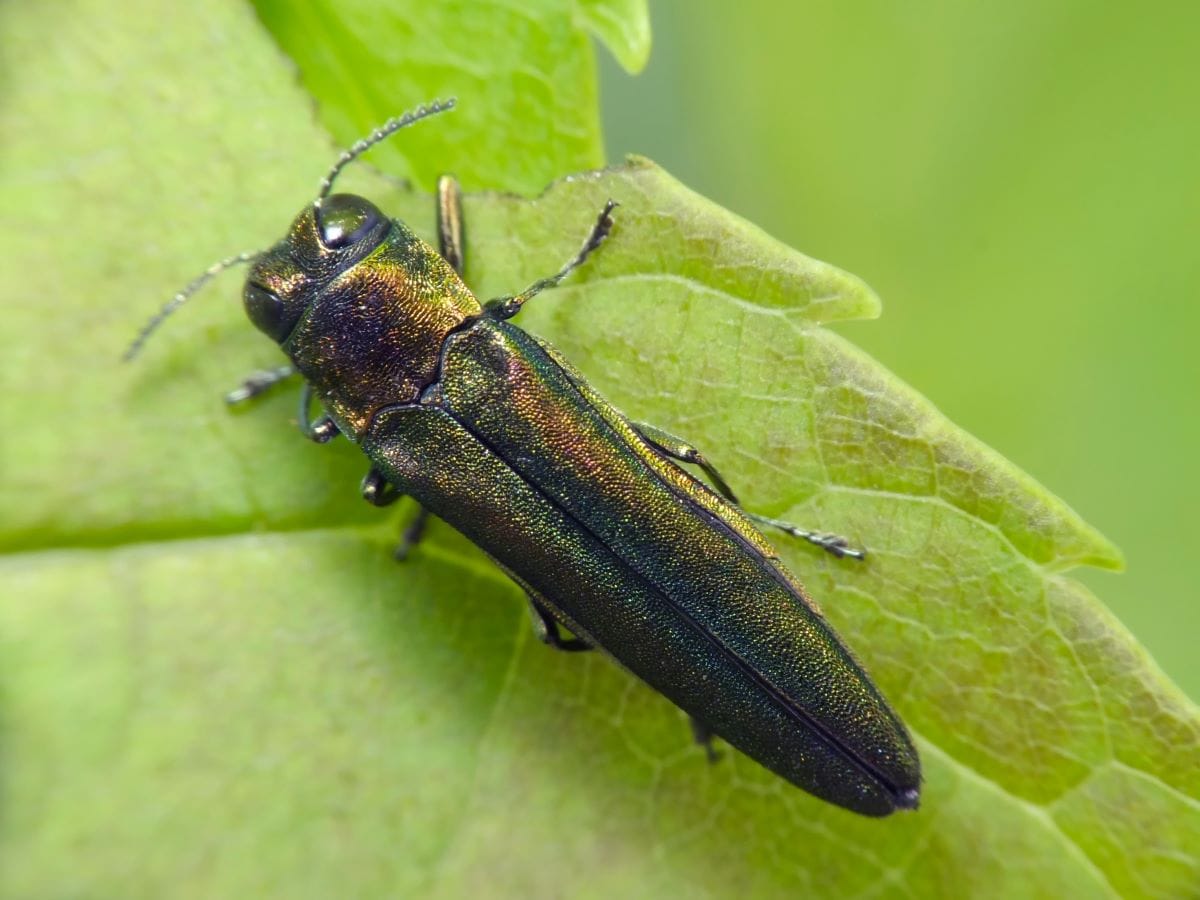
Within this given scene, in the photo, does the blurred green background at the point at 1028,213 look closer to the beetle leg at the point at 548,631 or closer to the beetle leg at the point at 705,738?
the beetle leg at the point at 705,738

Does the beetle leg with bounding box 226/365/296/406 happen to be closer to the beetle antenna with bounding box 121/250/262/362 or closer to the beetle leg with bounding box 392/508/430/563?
the beetle antenna with bounding box 121/250/262/362

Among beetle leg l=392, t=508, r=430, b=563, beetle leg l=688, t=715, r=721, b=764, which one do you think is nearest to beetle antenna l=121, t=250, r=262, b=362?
beetle leg l=392, t=508, r=430, b=563

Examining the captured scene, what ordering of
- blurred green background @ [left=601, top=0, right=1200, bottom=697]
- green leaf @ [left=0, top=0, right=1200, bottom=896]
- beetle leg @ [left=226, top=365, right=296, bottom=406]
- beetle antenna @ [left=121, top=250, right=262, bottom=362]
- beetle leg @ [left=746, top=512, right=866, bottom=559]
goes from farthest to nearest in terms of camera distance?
blurred green background @ [left=601, top=0, right=1200, bottom=697] → beetle leg @ [left=226, top=365, right=296, bottom=406] → beetle antenna @ [left=121, top=250, right=262, bottom=362] → beetle leg @ [left=746, top=512, right=866, bottom=559] → green leaf @ [left=0, top=0, right=1200, bottom=896]

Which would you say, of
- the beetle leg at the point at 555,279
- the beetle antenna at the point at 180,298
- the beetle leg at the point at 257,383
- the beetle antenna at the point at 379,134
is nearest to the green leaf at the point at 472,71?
the beetle antenna at the point at 379,134

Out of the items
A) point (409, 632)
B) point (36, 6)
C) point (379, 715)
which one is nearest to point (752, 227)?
point (409, 632)

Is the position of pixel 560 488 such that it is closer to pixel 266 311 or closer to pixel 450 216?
pixel 450 216

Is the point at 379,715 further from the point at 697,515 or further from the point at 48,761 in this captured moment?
the point at 697,515
